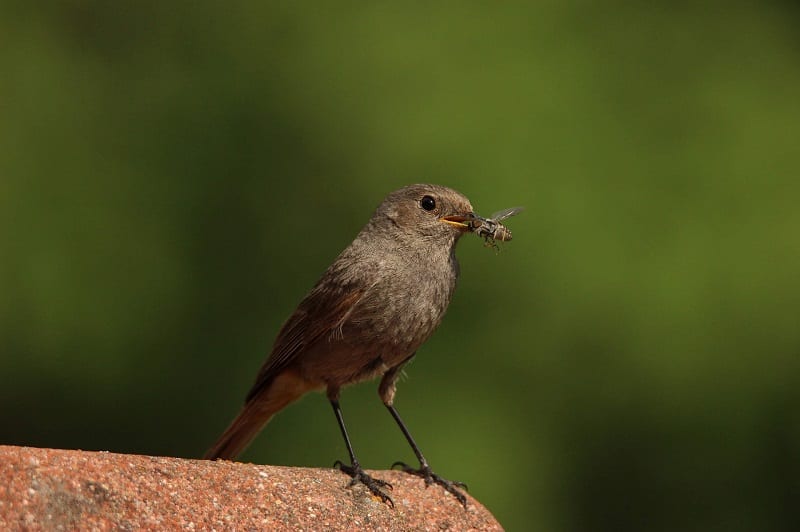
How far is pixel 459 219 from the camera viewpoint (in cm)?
598

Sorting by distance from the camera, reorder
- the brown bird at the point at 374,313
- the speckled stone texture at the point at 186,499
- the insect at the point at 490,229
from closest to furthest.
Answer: the speckled stone texture at the point at 186,499
the brown bird at the point at 374,313
the insect at the point at 490,229

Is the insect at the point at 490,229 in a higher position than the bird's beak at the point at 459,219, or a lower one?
higher

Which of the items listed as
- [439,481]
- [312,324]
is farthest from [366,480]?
[312,324]

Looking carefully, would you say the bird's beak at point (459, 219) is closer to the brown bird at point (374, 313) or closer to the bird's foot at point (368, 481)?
the brown bird at point (374, 313)

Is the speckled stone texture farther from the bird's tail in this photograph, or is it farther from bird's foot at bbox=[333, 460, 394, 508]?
the bird's tail

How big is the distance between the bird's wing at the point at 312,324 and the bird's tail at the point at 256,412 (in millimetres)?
42

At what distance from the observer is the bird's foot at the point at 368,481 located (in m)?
5.04

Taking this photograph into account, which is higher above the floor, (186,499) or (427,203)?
(427,203)

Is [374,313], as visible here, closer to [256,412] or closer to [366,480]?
[366,480]

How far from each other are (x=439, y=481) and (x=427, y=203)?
1401 mm

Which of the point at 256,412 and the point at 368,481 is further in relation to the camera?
the point at 256,412

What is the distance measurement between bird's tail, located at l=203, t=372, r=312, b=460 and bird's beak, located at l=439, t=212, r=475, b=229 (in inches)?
42.9

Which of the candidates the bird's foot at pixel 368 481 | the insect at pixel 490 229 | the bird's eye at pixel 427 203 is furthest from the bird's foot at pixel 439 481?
the bird's eye at pixel 427 203

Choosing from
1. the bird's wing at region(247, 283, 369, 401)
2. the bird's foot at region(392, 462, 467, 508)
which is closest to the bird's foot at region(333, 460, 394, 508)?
the bird's foot at region(392, 462, 467, 508)
